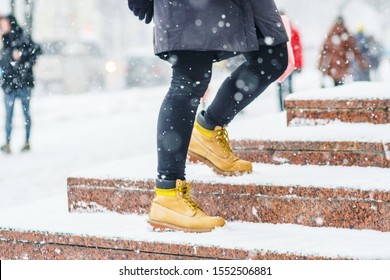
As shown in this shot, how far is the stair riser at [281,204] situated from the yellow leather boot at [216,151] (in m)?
0.15

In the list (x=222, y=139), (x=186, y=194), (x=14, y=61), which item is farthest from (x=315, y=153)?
(x=14, y=61)

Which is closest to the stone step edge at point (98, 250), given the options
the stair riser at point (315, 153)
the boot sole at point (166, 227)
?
the boot sole at point (166, 227)

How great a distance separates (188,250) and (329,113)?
1.81m

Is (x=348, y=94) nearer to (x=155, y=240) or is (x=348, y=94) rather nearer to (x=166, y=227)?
(x=166, y=227)

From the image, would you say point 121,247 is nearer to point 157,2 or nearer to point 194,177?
point 194,177

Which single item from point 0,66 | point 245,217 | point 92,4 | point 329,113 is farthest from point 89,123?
point 92,4

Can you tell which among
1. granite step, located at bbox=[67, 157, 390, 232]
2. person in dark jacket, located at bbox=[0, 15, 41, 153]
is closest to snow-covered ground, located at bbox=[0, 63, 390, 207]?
person in dark jacket, located at bbox=[0, 15, 41, 153]

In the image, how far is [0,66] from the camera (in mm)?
9961

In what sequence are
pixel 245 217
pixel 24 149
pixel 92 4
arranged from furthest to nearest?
pixel 92 4 → pixel 24 149 → pixel 245 217

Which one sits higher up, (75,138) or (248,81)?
(248,81)

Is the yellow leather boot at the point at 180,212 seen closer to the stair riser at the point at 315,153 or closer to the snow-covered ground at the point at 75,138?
the stair riser at the point at 315,153

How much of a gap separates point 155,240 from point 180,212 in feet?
0.58

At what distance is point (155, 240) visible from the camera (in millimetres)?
3217

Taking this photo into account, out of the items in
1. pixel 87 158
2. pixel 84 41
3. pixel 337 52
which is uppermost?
pixel 337 52
